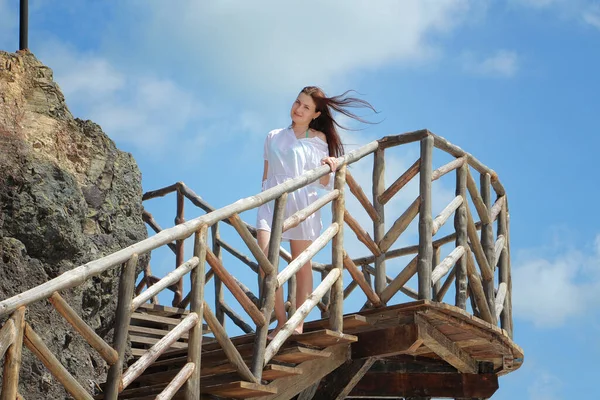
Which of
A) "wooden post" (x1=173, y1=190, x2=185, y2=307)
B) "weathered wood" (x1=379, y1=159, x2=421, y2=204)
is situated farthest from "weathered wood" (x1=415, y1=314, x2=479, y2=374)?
"wooden post" (x1=173, y1=190, x2=185, y2=307)

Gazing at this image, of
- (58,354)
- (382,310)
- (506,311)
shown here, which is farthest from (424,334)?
(58,354)

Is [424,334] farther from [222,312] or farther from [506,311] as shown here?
[222,312]

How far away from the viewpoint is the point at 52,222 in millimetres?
7551

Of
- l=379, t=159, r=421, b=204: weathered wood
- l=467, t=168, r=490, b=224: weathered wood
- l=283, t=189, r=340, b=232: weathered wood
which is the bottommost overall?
l=283, t=189, r=340, b=232: weathered wood

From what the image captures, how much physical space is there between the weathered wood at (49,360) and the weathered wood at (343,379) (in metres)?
2.79

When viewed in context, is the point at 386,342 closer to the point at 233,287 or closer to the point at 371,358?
the point at 371,358

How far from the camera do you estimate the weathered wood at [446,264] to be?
7395mm

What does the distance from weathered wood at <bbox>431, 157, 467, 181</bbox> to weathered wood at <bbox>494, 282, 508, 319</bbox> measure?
1236 millimetres

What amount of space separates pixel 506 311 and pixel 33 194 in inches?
155

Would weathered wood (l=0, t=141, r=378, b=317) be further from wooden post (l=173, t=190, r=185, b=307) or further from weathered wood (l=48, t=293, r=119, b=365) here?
wooden post (l=173, t=190, r=185, b=307)

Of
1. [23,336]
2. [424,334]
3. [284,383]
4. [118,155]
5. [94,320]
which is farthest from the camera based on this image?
[118,155]

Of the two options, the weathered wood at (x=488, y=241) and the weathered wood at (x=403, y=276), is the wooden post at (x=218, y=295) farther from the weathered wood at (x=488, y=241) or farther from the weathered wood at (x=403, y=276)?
the weathered wood at (x=403, y=276)

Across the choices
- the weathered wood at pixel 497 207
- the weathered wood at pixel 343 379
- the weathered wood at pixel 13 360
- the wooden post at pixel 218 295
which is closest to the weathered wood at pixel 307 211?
the weathered wood at pixel 343 379

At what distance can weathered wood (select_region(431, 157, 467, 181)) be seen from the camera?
7.72 m
